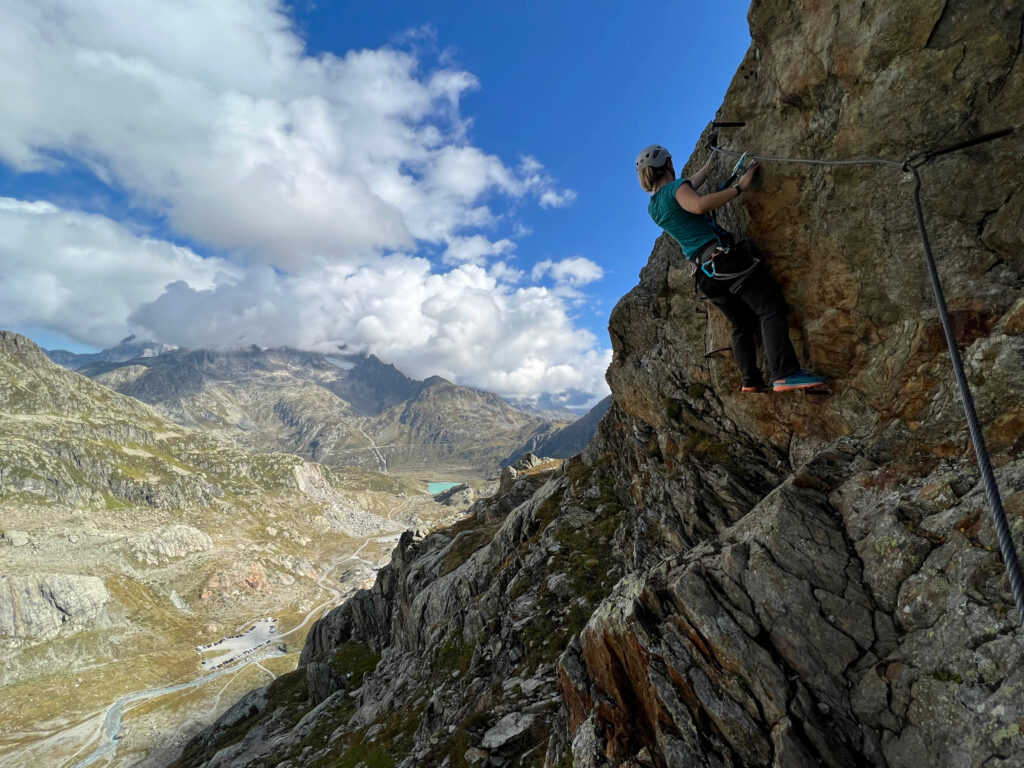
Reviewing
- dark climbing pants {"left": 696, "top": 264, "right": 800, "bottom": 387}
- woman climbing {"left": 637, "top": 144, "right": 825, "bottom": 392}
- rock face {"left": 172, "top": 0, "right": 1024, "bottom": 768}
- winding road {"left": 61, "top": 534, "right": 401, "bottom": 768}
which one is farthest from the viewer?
winding road {"left": 61, "top": 534, "right": 401, "bottom": 768}

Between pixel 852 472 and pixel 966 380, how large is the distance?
320cm

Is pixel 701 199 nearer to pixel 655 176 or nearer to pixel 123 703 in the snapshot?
pixel 655 176

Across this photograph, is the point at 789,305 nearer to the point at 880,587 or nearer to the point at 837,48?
the point at 837,48

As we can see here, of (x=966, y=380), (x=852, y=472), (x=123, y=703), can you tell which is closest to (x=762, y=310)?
(x=852, y=472)

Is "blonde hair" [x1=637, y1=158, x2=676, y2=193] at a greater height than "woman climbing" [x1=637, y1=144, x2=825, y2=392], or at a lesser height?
greater

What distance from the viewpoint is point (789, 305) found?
42.5 ft

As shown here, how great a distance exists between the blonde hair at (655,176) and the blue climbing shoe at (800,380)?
6.62 m

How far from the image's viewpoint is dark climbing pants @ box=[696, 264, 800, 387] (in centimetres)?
1243

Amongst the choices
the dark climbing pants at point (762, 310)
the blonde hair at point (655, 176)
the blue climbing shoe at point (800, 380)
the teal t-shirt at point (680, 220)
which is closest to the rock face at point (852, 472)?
the blue climbing shoe at point (800, 380)

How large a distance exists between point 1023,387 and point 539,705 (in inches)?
732

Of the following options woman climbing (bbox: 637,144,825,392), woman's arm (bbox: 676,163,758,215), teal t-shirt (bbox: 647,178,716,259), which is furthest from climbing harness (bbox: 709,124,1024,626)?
teal t-shirt (bbox: 647,178,716,259)

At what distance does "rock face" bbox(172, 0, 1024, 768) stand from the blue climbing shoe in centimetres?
55

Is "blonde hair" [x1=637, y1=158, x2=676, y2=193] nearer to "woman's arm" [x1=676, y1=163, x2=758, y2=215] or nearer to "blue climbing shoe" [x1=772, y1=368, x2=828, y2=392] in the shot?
"woman's arm" [x1=676, y1=163, x2=758, y2=215]

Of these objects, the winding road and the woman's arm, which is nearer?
the woman's arm
